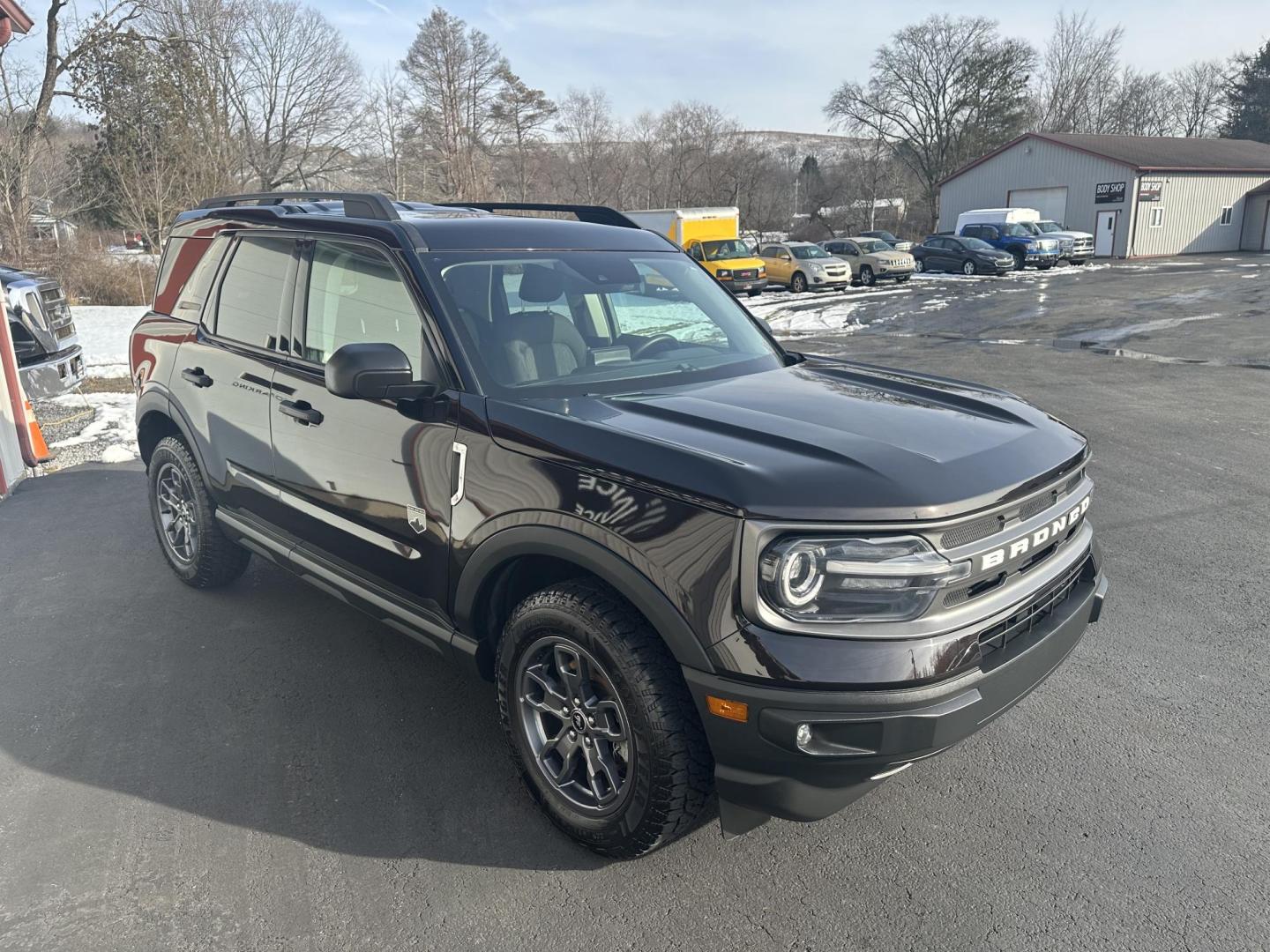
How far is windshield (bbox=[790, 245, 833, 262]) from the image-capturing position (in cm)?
2966

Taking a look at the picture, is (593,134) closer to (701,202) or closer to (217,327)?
(701,202)

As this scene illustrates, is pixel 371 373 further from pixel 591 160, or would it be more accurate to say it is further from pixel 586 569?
pixel 591 160

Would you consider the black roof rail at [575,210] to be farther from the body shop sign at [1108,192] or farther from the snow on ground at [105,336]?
the body shop sign at [1108,192]

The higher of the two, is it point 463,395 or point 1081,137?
point 1081,137

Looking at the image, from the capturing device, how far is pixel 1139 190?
1638 inches

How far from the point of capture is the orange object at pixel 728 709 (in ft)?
7.62


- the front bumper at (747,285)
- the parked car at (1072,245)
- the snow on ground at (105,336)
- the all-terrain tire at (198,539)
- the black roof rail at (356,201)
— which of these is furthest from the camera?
the parked car at (1072,245)

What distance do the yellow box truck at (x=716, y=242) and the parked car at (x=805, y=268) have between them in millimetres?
832

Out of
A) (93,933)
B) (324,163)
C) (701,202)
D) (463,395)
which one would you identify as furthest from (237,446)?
(701,202)

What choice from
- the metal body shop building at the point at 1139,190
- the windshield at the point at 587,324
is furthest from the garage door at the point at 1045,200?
the windshield at the point at 587,324

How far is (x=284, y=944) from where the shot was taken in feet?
8.28

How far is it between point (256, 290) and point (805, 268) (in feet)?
87.8

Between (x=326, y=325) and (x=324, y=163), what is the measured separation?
48.9 m

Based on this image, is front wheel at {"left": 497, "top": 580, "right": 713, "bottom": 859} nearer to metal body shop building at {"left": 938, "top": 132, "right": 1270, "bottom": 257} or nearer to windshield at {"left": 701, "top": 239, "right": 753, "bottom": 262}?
windshield at {"left": 701, "top": 239, "right": 753, "bottom": 262}
